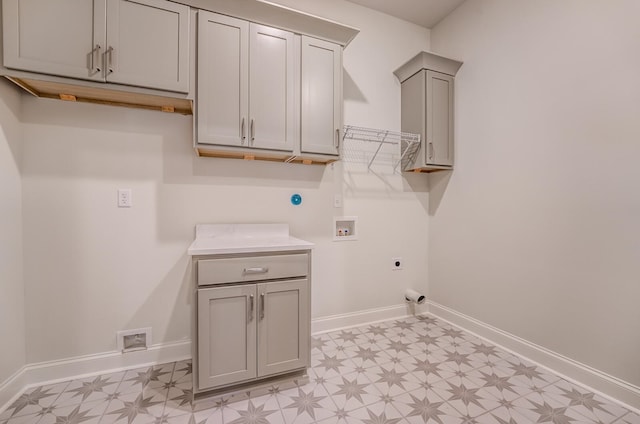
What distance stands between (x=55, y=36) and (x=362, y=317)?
2.81 metres

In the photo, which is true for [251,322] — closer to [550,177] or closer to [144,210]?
[144,210]

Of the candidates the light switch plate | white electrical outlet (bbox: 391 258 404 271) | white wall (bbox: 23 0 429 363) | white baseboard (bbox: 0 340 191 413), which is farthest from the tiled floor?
the light switch plate

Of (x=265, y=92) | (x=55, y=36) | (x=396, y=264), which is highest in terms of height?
(x=55, y=36)

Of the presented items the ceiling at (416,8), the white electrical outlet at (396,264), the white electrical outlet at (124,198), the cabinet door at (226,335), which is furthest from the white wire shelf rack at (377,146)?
the white electrical outlet at (124,198)

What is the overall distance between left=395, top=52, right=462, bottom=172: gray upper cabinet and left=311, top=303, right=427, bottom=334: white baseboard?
4.55ft

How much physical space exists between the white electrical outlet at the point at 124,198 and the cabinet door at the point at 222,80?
2.15 ft

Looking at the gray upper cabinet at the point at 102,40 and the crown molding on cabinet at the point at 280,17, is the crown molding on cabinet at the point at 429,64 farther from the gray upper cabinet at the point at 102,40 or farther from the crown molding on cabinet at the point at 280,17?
the gray upper cabinet at the point at 102,40

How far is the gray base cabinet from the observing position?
1.47 m

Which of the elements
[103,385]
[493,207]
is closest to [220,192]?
[103,385]

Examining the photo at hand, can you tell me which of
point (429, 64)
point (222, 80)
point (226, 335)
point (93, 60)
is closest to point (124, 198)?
point (93, 60)

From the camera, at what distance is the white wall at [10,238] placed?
1454 millimetres

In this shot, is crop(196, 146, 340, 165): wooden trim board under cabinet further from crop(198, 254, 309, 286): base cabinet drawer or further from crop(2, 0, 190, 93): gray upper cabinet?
crop(198, 254, 309, 286): base cabinet drawer

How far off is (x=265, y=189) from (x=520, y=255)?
2006 millimetres

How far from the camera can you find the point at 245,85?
69.7 inches
